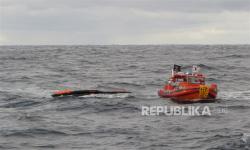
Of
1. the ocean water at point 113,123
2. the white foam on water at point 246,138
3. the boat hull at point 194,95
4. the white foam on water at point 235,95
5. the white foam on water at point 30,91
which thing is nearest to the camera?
the white foam on water at point 246,138

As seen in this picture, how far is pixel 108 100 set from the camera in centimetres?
4909

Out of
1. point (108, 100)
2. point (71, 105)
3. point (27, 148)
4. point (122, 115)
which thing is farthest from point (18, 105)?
point (27, 148)

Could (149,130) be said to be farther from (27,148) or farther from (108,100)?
(108,100)

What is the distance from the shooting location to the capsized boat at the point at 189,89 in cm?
4694

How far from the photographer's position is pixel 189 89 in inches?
1852

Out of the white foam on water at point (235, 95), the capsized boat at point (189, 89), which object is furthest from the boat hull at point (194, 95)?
the white foam on water at point (235, 95)

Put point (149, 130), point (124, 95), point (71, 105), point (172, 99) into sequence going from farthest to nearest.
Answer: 1. point (124, 95)
2. point (172, 99)
3. point (71, 105)
4. point (149, 130)

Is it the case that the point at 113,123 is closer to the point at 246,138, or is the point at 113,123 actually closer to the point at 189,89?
the point at 246,138

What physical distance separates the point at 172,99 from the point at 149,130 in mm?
16172

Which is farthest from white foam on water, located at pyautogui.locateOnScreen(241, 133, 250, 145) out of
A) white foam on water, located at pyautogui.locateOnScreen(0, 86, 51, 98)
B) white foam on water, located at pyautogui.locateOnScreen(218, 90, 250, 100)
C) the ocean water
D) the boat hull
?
white foam on water, located at pyautogui.locateOnScreen(0, 86, 51, 98)

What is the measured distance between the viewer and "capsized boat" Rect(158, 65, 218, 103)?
46938mm

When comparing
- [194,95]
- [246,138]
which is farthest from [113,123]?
[194,95]

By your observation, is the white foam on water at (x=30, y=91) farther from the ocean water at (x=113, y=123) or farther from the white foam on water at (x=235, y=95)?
the white foam on water at (x=235, y=95)

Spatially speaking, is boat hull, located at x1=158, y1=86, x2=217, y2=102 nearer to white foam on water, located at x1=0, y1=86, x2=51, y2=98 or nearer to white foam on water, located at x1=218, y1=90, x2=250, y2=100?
white foam on water, located at x1=218, y1=90, x2=250, y2=100
